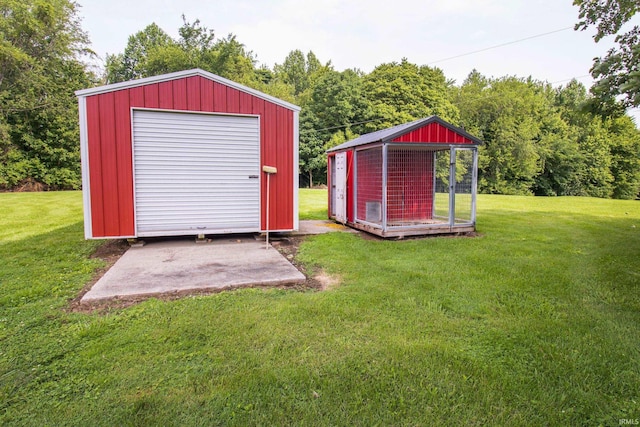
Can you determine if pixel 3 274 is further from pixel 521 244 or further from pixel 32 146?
pixel 32 146

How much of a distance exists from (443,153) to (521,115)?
2643cm

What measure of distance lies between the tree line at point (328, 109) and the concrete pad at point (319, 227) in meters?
17.2

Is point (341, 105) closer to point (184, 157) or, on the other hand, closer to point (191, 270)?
point (184, 157)

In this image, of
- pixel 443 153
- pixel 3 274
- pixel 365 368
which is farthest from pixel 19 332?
pixel 443 153

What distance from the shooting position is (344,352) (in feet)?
7.82

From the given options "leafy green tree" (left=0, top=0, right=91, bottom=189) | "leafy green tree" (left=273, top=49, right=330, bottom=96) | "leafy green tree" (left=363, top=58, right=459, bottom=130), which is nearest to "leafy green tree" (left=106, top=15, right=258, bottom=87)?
"leafy green tree" (left=0, top=0, right=91, bottom=189)

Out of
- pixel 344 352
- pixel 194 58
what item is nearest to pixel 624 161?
pixel 194 58

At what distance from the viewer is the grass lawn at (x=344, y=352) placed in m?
1.83

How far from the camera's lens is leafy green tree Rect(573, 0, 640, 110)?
166 inches

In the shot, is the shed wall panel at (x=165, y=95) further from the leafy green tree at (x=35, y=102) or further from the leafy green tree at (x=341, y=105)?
the leafy green tree at (x=341, y=105)

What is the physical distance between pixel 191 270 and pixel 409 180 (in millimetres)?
5010

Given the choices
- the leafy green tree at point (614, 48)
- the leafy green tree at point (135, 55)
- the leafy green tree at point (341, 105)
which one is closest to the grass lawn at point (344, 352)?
the leafy green tree at point (614, 48)

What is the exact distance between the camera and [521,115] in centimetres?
2939

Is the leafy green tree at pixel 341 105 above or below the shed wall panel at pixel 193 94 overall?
above
